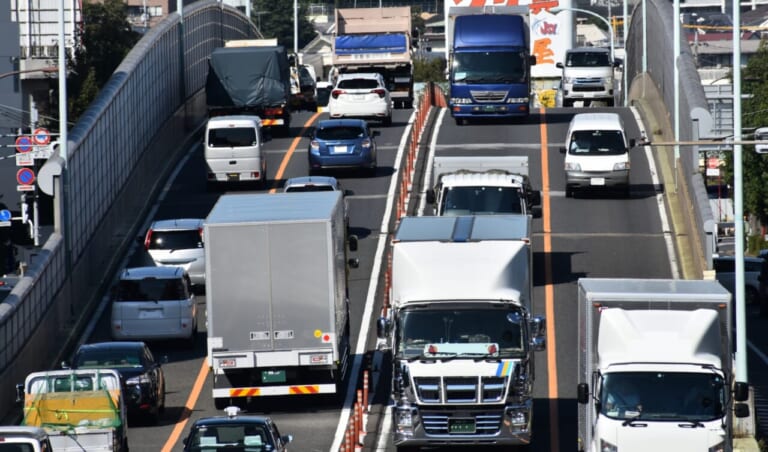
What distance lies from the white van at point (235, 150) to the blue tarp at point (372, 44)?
2048cm

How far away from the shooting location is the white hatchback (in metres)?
33.2

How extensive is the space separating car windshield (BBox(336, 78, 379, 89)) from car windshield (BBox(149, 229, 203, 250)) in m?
21.0

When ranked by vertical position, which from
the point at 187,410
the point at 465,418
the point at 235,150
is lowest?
the point at 187,410

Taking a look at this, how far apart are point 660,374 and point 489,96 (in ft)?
117

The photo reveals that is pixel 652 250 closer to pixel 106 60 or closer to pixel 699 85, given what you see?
pixel 699 85

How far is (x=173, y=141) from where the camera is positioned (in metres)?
56.0

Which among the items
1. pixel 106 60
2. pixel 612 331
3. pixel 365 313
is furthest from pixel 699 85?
pixel 106 60

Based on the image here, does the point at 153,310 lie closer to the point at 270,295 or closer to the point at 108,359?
the point at 108,359

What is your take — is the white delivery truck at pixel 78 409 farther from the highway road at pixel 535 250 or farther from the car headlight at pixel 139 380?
the car headlight at pixel 139 380

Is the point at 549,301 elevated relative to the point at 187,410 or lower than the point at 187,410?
elevated

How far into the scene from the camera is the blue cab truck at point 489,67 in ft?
183

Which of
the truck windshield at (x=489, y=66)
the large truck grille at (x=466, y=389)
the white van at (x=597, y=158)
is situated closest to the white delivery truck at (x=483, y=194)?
the white van at (x=597, y=158)

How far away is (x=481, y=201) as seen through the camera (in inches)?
1460

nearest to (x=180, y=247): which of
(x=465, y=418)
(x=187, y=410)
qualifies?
A: (x=187, y=410)
